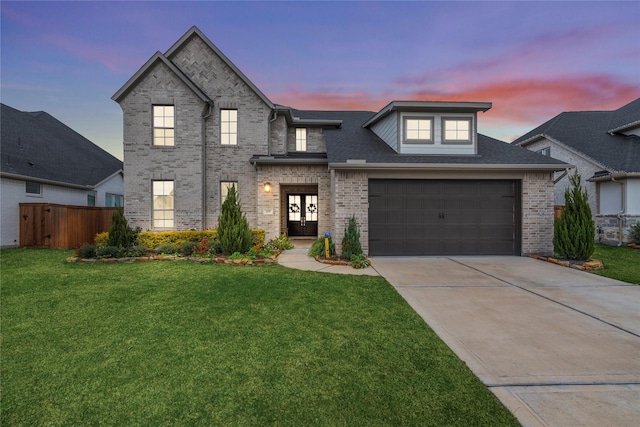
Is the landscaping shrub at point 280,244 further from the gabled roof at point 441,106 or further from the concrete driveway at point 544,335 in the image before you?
the gabled roof at point 441,106

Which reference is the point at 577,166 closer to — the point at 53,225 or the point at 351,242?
the point at 351,242

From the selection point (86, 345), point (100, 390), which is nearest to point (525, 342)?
point (100, 390)

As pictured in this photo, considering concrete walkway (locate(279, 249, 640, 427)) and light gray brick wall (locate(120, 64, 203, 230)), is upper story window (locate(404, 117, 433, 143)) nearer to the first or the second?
concrete walkway (locate(279, 249, 640, 427))

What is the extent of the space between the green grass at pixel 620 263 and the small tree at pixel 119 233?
47.1ft

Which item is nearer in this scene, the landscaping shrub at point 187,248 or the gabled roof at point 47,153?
the landscaping shrub at point 187,248

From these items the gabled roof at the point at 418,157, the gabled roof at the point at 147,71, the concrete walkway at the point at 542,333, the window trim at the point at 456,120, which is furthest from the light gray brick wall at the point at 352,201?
the gabled roof at the point at 147,71

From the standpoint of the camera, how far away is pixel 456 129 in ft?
35.3

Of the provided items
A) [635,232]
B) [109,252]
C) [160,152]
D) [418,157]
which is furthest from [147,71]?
Result: [635,232]

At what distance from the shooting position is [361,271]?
7578 millimetres

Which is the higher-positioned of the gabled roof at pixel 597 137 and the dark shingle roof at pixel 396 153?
the gabled roof at pixel 597 137

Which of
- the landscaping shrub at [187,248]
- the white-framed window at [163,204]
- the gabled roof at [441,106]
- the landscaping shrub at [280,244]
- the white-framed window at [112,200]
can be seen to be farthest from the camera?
the white-framed window at [112,200]

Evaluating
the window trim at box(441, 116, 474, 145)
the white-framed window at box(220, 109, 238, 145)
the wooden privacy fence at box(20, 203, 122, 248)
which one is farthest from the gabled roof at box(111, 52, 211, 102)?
the window trim at box(441, 116, 474, 145)

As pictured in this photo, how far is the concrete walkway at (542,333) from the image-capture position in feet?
8.13

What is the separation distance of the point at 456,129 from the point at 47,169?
19726mm
